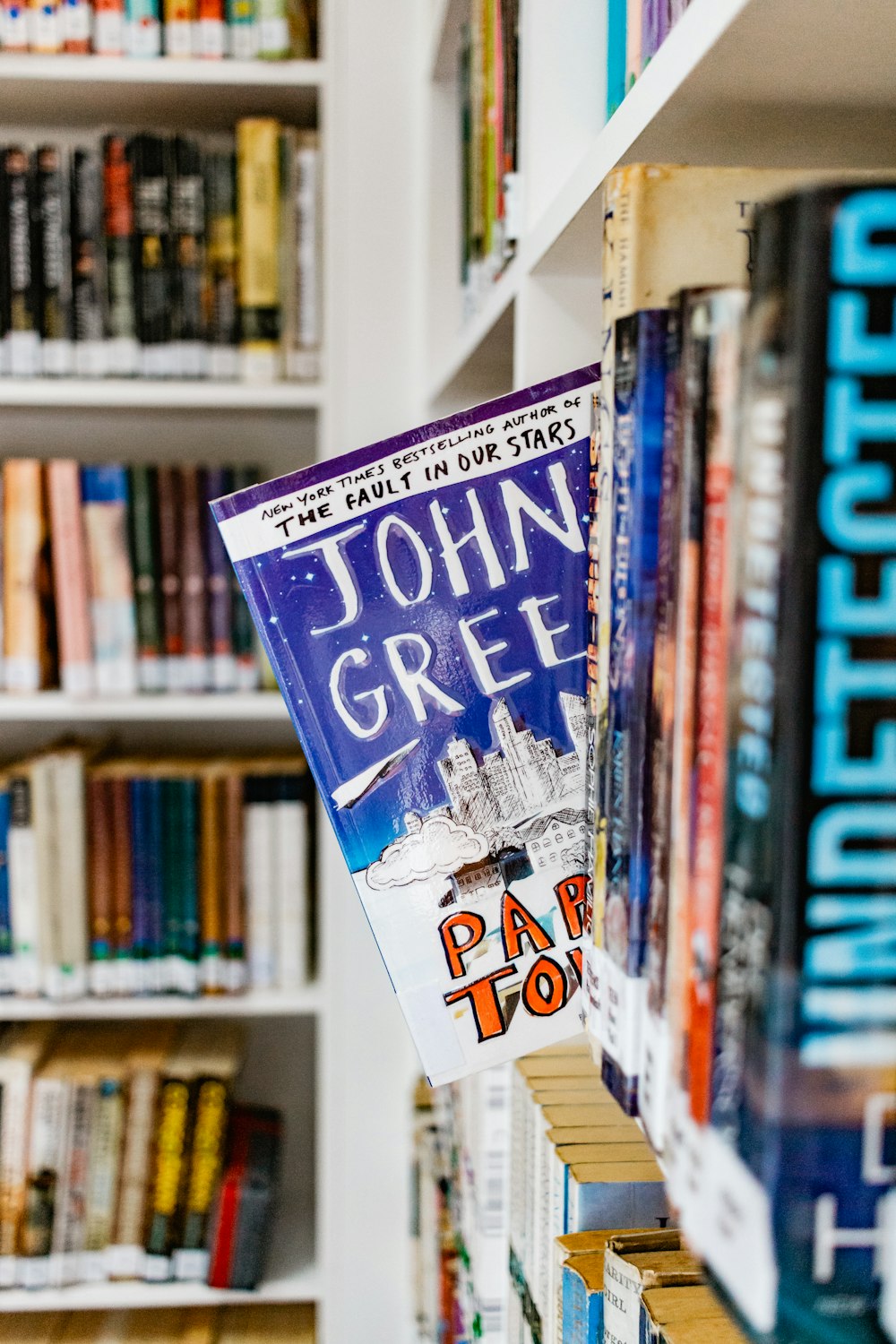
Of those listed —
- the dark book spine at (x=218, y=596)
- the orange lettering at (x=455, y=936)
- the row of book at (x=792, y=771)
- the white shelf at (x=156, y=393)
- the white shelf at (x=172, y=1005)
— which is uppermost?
the white shelf at (x=156, y=393)

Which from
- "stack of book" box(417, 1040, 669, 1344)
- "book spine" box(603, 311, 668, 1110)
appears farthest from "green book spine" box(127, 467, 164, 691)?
"book spine" box(603, 311, 668, 1110)

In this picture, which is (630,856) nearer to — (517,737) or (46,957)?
(517,737)

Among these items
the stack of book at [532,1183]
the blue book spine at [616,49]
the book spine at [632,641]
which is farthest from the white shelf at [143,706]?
the book spine at [632,641]

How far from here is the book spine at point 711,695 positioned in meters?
0.27

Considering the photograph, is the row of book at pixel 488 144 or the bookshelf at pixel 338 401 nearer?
the row of book at pixel 488 144

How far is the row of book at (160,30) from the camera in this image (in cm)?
153

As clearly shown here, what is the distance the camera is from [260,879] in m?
1.62

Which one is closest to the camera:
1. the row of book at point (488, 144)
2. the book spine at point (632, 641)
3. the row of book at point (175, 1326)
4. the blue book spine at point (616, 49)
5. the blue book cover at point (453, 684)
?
the book spine at point (632, 641)

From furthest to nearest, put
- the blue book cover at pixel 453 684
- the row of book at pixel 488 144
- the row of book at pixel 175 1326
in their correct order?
1. the row of book at pixel 175 1326
2. the row of book at pixel 488 144
3. the blue book cover at pixel 453 684

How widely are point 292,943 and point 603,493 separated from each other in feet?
4.44

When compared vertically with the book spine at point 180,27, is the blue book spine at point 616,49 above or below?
below

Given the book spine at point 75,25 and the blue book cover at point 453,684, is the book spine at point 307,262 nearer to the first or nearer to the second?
the book spine at point 75,25

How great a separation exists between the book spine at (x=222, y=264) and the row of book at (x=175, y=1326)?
1.39 metres

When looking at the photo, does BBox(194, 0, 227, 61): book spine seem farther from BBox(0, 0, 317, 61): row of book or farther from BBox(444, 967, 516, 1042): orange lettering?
BBox(444, 967, 516, 1042): orange lettering
